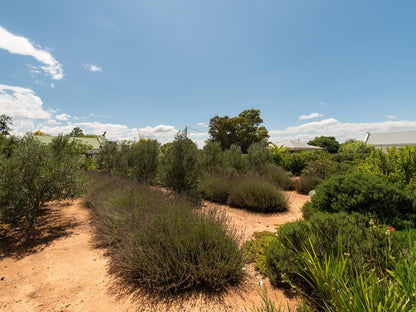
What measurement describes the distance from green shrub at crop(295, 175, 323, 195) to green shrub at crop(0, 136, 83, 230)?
9477 mm

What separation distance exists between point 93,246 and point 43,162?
2.50 m

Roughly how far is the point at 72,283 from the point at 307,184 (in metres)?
9.66

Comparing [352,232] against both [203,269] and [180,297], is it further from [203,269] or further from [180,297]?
[180,297]

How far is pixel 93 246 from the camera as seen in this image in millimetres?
3844

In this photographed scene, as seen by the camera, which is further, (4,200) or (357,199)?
(4,200)

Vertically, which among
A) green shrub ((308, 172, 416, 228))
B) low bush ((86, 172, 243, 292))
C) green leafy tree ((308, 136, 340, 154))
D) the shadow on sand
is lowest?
the shadow on sand

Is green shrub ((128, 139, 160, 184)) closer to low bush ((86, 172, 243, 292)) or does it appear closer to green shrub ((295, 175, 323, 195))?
low bush ((86, 172, 243, 292))

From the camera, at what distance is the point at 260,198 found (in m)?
6.16

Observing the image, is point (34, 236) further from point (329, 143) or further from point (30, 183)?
point (329, 143)

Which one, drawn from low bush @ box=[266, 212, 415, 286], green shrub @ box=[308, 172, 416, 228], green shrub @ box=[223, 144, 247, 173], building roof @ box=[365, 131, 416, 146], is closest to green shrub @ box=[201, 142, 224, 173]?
green shrub @ box=[223, 144, 247, 173]

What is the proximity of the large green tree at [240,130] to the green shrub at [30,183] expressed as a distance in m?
24.4

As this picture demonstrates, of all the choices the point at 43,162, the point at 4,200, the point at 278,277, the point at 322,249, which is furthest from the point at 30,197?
the point at 322,249

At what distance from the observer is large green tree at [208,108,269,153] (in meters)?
28.3

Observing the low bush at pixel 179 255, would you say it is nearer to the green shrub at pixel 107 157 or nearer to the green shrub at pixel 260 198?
the green shrub at pixel 260 198
